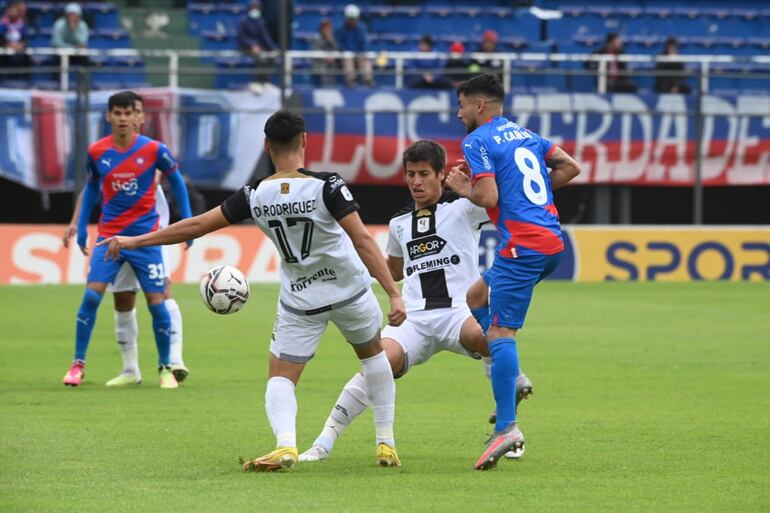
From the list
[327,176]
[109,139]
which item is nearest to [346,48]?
[109,139]

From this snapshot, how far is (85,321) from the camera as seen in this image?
38.8 ft

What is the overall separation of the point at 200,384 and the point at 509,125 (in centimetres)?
471

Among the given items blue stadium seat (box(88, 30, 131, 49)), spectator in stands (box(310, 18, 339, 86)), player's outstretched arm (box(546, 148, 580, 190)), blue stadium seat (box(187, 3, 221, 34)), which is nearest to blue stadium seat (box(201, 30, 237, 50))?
blue stadium seat (box(187, 3, 221, 34))

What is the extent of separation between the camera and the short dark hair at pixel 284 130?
7.36m

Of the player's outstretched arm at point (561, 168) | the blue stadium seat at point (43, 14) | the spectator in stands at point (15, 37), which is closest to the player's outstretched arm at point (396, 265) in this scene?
the player's outstretched arm at point (561, 168)

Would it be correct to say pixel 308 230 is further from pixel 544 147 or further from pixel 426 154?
pixel 544 147

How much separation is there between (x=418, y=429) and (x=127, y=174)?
3857 mm

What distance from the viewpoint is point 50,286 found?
23.0 meters

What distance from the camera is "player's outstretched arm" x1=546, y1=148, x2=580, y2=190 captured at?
8.30 meters

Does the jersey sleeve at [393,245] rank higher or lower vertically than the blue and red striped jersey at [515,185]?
lower

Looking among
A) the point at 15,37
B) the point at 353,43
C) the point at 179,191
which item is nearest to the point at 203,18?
the point at 353,43

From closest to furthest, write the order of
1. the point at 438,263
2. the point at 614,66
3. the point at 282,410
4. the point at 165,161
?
the point at 282,410 < the point at 438,263 < the point at 165,161 < the point at 614,66

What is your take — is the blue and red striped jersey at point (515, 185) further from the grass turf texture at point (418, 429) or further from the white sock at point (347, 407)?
the grass turf texture at point (418, 429)

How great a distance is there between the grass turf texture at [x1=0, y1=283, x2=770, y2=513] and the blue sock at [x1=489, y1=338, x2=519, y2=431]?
0.34 m
